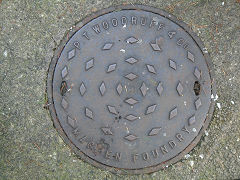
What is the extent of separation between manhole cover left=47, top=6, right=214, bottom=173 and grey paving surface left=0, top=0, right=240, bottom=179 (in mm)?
110

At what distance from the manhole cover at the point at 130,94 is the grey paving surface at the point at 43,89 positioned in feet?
0.36

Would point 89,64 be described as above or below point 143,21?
below

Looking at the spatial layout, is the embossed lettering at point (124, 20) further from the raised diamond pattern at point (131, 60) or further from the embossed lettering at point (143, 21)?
the raised diamond pattern at point (131, 60)

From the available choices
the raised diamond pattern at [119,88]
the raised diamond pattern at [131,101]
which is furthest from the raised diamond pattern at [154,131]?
the raised diamond pattern at [119,88]

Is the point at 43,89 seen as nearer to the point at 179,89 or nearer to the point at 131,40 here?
the point at 131,40

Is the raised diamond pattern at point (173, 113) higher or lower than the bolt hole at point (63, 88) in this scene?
lower

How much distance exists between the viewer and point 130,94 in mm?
2316

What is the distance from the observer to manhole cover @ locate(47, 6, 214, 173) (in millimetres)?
2318

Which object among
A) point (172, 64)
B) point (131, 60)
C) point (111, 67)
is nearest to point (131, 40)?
point (131, 60)

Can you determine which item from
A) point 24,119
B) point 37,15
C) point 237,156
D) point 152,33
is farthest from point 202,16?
point 24,119

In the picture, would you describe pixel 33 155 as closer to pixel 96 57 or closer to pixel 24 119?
pixel 24 119

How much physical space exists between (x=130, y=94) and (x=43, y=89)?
2.30ft

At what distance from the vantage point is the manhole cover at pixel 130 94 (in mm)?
2318

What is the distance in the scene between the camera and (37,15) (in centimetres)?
246
